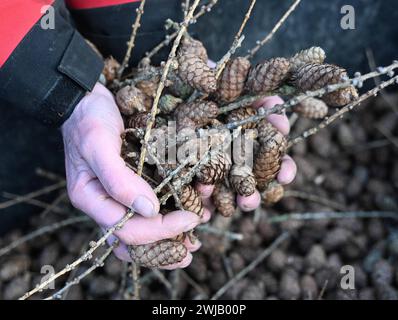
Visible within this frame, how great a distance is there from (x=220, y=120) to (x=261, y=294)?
0.82 metres

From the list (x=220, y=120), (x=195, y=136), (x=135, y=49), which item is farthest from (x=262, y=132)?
(x=135, y=49)

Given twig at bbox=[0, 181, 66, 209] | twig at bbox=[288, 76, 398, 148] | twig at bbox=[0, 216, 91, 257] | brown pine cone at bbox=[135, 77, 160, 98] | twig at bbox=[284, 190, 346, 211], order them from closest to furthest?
1. twig at bbox=[288, 76, 398, 148]
2. brown pine cone at bbox=[135, 77, 160, 98]
3. twig at bbox=[0, 216, 91, 257]
4. twig at bbox=[0, 181, 66, 209]
5. twig at bbox=[284, 190, 346, 211]

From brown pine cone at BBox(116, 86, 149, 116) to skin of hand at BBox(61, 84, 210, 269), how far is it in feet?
0.10

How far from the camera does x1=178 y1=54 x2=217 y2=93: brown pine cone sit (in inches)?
56.8

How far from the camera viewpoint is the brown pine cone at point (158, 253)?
144 cm

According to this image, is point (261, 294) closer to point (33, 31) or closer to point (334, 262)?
point (334, 262)

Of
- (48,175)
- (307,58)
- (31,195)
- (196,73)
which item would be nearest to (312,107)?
(307,58)

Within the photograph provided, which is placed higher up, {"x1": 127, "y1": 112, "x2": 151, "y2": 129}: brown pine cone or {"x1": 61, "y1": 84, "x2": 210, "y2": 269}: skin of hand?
{"x1": 127, "y1": 112, "x2": 151, "y2": 129}: brown pine cone

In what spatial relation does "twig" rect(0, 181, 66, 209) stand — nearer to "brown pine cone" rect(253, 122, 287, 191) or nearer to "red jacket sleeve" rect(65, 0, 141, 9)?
"red jacket sleeve" rect(65, 0, 141, 9)

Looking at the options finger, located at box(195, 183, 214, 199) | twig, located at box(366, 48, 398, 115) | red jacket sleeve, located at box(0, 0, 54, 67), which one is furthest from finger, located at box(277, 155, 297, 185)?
twig, located at box(366, 48, 398, 115)

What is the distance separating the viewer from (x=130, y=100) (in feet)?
5.27

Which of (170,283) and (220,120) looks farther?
(170,283)

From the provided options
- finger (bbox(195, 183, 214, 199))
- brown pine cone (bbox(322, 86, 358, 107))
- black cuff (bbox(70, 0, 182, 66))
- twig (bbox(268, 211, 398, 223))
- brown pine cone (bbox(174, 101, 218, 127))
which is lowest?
finger (bbox(195, 183, 214, 199))

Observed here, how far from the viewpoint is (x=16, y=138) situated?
7.02ft
